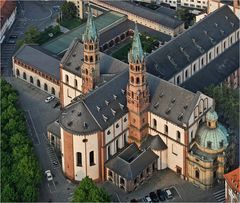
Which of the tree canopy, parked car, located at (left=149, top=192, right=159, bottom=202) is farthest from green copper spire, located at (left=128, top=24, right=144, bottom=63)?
the tree canopy

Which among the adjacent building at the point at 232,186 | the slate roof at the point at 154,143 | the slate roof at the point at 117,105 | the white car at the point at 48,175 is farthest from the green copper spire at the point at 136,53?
the white car at the point at 48,175

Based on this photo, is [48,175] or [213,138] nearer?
[213,138]

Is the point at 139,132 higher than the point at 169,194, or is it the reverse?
the point at 139,132

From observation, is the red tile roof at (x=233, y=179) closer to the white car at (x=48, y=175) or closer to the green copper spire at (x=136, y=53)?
the green copper spire at (x=136, y=53)

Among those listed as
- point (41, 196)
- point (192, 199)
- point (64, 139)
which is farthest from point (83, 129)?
point (192, 199)

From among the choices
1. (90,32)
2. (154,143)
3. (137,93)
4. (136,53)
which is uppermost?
(136,53)

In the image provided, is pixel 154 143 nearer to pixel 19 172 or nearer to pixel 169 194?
pixel 169 194

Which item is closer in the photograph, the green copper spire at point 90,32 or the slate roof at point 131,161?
the slate roof at point 131,161

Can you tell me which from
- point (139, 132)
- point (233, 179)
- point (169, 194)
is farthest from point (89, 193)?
point (233, 179)
